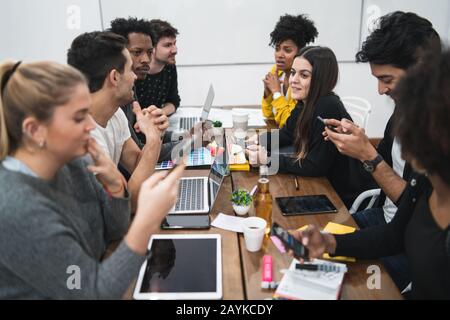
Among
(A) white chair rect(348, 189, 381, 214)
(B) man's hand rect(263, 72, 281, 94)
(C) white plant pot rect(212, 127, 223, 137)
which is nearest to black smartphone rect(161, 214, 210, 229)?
(A) white chair rect(348, 189, 381, 214)

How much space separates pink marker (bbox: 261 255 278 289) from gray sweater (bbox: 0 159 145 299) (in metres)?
0.35

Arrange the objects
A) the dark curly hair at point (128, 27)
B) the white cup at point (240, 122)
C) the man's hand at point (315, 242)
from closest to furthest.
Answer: the man's hand at point (315, 242) < the dark curly hair at point (128, 27) < the white cup at point (240, 122)

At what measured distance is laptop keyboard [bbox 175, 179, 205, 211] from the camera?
156 cm

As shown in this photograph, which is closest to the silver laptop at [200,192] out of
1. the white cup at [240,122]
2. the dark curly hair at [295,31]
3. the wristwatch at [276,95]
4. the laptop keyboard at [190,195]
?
the laptop keyboard at [190,195]

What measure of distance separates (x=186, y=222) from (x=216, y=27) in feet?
9.16

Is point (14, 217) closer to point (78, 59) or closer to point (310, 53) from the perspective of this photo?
point (78, 59)

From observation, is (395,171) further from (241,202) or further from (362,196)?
(241,202)

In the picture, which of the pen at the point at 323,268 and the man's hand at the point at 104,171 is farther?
the man's hand at the point at 104,171

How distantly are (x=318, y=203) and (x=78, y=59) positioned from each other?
3.73 ft

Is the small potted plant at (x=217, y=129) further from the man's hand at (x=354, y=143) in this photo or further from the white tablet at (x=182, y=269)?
the white tablet at (x=182, y=269)

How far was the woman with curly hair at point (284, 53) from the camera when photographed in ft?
8.95

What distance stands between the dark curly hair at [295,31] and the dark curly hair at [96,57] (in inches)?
60.1

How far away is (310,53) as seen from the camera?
2.08 metres
